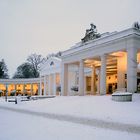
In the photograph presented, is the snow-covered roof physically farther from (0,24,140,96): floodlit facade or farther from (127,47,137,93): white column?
(127,47,137,93): white column

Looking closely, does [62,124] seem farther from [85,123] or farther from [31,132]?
[31,132]

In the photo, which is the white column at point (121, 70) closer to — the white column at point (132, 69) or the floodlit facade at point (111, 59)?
the floodlit facade at point (111, 59)

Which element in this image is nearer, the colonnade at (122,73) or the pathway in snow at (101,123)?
the pathway in snow at (101,123)

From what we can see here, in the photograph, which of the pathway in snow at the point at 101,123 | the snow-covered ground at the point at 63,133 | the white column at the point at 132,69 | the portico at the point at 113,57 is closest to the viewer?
the snow-covered ground at the point at 63,133

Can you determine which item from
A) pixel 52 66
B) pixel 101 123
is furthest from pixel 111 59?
pixel 52 66

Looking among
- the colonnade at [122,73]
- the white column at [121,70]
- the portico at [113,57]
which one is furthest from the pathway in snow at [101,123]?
the white column at [121,70]

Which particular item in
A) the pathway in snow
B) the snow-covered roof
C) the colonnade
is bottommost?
the pathway in snow

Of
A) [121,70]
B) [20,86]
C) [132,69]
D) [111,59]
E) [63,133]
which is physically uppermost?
[111,59]

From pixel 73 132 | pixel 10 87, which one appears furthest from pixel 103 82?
pixel 10 87

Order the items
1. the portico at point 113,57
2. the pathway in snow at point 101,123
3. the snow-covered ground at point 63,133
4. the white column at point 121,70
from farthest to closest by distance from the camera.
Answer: the white column at point 121,70 → the portico at point 113,57 → the pathway in snow at point 101,123 → the snow-covered ground at point 63,133

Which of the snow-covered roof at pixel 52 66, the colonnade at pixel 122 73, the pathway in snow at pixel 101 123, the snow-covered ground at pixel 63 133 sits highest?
the snow-covered roof at pixel 52 66

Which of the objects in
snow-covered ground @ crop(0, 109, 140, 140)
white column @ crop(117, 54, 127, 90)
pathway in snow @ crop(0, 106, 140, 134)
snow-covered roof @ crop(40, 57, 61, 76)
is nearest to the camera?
snow-covered ground @ crop(0, 109, 140, 140)

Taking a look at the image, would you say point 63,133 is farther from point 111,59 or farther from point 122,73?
point 111,59

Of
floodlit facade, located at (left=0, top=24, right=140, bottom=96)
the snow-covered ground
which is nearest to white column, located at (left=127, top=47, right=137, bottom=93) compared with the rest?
floodlit facade, located at (left=0, top=24, right=140, bottom=96)
